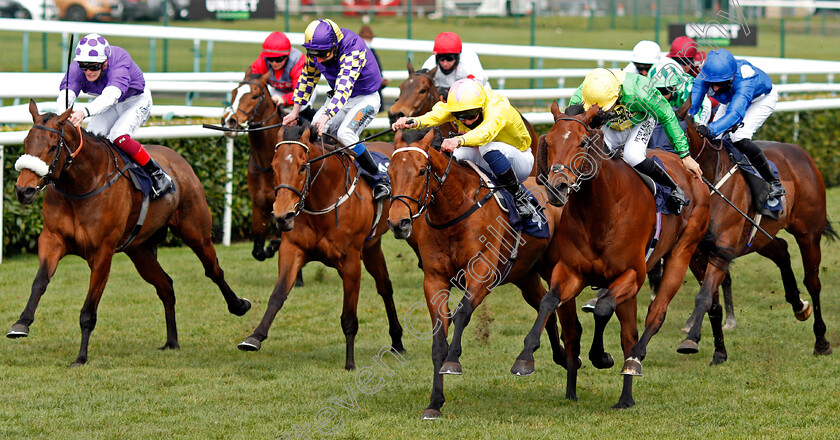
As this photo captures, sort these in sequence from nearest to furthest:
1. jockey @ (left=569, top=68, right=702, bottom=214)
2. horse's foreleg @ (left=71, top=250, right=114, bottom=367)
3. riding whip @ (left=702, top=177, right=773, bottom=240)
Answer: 1. jockey @ (left=569, top=68, right=702, bottom=214)
2. riding whip @ (left=702, top=177, right=773, bottom=240)
3. horse's foreleg @ (left=71, top=250, right=114, bottom=367)

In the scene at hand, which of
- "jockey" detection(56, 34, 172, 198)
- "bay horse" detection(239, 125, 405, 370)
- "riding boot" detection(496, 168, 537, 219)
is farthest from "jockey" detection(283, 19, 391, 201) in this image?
"riding boot" detection(496, 168, 537, 219)

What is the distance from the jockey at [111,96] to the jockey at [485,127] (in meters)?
2.20

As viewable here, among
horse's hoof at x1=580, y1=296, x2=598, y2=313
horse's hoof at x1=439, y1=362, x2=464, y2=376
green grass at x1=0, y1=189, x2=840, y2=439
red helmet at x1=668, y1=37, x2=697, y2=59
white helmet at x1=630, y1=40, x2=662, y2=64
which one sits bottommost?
green grass at x1=0, y1=189, x2=840, y2=439

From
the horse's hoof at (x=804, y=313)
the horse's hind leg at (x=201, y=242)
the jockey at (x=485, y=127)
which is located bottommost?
the horse's hoof at (x=804, y=313)

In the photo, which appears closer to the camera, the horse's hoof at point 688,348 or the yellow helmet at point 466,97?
the yellow helmet at point 466,97

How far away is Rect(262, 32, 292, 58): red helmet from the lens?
9.11 metres

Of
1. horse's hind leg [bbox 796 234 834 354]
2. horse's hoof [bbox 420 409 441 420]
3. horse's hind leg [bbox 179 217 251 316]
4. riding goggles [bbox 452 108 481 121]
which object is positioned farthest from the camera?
horse's hind leg [bbox 179 217 251 316]

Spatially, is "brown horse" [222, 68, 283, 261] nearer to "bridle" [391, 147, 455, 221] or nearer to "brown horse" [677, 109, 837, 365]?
"bridle" [391, 147, 455, 221]

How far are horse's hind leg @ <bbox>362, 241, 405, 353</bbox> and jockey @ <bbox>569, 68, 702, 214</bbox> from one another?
2.00 meters

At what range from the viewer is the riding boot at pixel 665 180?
609 cm

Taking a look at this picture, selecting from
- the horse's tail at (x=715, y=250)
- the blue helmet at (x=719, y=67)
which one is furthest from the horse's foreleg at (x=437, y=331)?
the blue helmet at (x=719, y=67)

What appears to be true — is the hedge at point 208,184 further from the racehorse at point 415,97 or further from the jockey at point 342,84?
the racehorse at point 415,97

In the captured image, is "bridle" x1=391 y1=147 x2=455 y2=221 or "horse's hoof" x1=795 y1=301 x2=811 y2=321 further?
"horse's hoof" x1=795 y1=301 x2=811 y2=321

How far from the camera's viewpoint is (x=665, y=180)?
6168 millimetres
